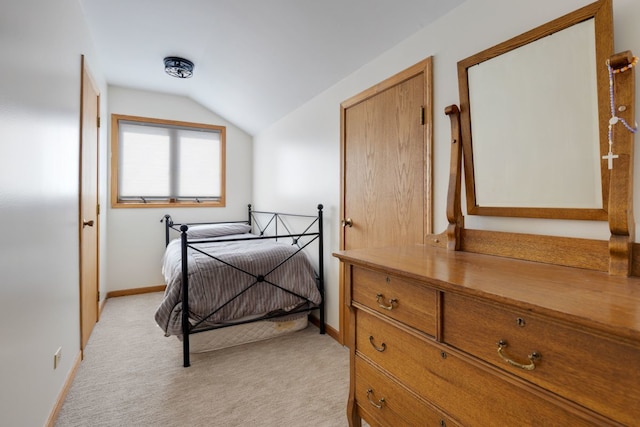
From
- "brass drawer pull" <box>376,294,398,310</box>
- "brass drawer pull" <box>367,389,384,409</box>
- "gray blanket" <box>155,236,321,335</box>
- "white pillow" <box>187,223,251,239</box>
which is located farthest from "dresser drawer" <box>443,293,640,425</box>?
"white pillow" <box>187,223,251,239</box>

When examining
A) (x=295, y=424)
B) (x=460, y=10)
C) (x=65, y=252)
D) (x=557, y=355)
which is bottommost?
(x=295, y=424)

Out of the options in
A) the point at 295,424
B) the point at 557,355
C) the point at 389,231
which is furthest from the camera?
the point at 389,231

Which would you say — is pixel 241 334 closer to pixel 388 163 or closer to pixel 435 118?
pixel 388 163

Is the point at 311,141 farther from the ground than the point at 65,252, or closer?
farther from the ground

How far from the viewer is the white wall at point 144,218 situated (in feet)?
12.6

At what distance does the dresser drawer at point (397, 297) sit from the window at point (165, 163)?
11.3 feet

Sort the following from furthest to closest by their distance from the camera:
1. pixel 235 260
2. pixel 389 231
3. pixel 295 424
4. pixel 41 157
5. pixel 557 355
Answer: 1. pixel 235 260
2. pixel 389 231
3. pixel 295 424
4. pixel 41 157
5. pixel 557 355

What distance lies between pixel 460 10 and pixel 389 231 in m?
1.23

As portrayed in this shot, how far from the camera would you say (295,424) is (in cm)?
165

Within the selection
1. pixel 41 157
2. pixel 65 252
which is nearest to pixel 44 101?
pixel 41 157

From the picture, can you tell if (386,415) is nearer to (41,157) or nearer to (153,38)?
(41,157)

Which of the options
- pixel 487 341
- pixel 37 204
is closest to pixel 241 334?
pixel 37 204

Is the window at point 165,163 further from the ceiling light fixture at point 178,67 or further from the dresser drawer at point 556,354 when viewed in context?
the dresser drawer at point 556,354

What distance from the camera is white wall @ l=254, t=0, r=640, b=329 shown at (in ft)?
3.88
